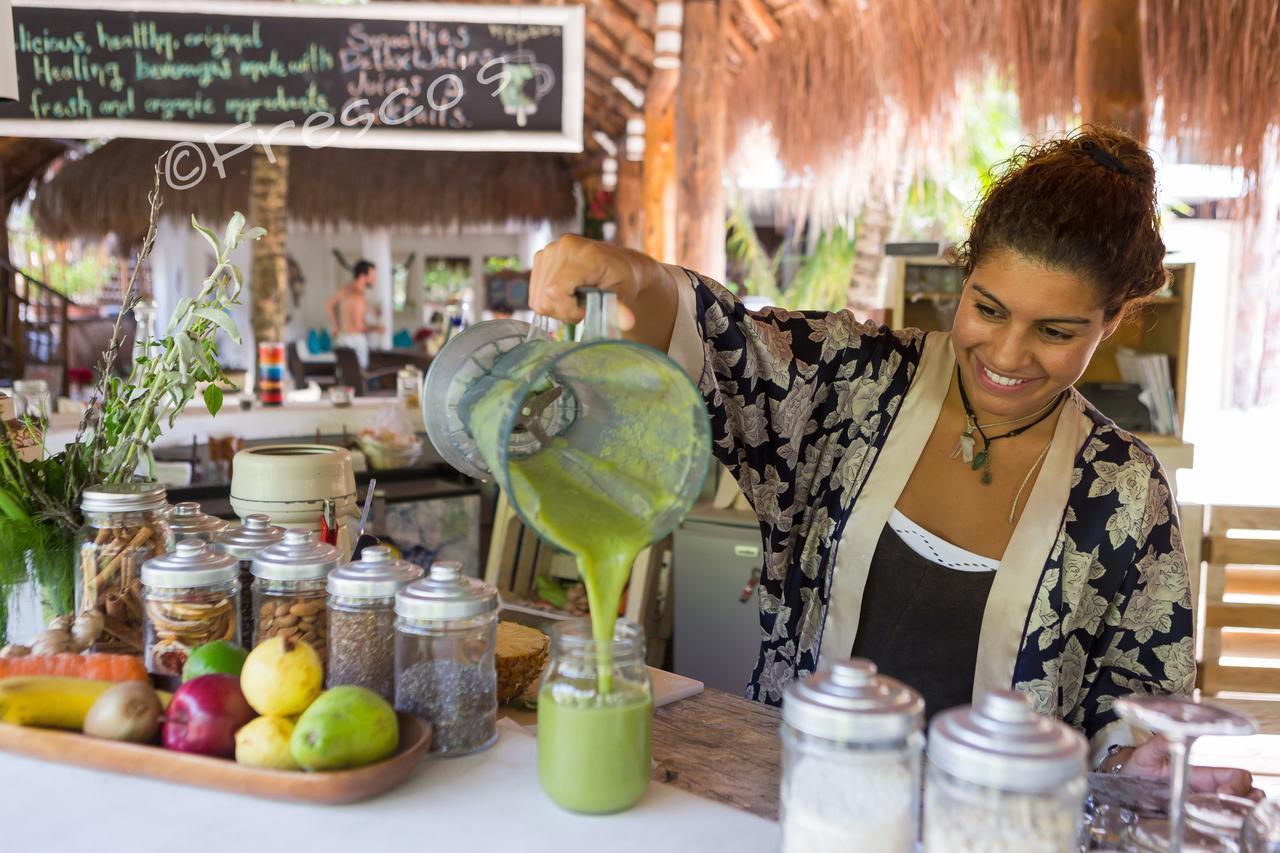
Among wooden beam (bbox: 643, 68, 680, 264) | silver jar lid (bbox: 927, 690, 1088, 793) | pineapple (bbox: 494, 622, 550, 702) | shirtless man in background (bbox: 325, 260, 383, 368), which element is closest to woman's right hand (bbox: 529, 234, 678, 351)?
pineapple (bbox: 494, 622, 550, 702)

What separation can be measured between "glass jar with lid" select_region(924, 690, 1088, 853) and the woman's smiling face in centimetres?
77

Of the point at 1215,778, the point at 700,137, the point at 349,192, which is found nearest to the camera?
the point at 1215,778

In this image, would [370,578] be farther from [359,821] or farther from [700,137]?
[700,137]

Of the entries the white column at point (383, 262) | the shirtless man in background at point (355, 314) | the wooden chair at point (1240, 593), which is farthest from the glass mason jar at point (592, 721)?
the white column at point (383, 262)

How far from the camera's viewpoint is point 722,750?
116 cm

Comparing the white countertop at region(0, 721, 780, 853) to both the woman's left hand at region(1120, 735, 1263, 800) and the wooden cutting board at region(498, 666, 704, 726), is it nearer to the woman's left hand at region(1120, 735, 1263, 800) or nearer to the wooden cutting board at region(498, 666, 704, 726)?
the wooden cutting board at region(498, 666, 704, 726)

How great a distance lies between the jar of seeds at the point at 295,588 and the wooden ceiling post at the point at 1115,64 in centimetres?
275

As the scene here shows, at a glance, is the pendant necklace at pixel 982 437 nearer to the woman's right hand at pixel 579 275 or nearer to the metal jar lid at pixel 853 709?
the woman's right hand at pixel 579 275

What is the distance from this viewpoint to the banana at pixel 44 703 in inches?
42.4

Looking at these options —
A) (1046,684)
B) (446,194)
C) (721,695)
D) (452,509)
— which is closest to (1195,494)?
(452,509)

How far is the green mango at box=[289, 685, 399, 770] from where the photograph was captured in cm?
95

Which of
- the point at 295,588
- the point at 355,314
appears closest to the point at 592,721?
the point at 295,588

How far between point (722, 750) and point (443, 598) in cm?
38

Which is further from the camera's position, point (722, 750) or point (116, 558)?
point (116, 558)
